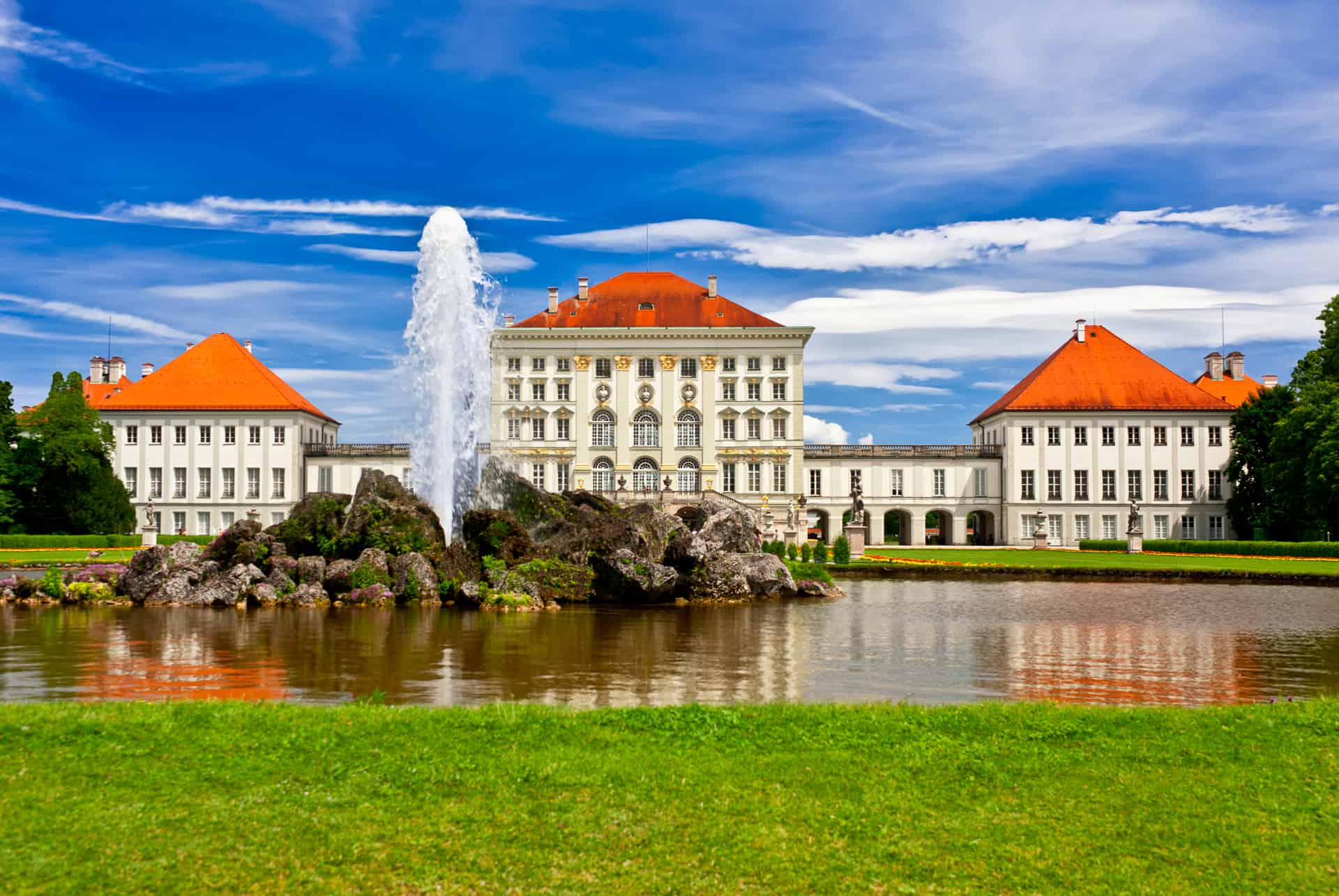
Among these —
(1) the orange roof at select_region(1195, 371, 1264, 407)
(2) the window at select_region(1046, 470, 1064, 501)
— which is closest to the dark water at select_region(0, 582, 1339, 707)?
(2) the window at select_region(1046, 470, 1064, 501)

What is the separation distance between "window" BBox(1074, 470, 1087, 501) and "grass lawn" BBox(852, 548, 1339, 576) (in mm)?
15084

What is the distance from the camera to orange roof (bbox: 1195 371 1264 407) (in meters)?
69.3

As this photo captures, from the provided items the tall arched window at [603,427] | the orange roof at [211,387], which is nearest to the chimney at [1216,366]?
the tall arched window at [603,427]

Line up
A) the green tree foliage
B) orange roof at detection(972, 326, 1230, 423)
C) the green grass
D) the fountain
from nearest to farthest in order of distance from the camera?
1. the green grass
2. the fountain
3. the green tree foliage
4. orange roof at detection(972, 326, 1230, 423)

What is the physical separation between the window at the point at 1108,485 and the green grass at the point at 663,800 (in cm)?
6116

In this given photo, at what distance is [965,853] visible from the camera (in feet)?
19.9

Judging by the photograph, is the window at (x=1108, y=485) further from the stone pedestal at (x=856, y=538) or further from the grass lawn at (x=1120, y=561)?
the stone pedestal at (x=856, y=538)

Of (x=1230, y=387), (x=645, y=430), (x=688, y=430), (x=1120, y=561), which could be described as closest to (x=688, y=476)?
(x=688, y=430)

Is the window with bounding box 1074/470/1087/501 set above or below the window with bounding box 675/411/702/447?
below

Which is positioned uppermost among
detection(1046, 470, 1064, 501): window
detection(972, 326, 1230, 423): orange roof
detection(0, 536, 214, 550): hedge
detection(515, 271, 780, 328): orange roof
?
detection(515, 271, 780, 328): orange roof

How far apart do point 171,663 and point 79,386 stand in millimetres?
47272

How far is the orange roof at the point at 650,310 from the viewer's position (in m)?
67.2

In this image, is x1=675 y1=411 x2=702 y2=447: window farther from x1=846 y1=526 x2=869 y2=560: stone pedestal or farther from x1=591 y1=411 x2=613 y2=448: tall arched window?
x1=846 y1=526 x2=869 y2=560: stone pedestal

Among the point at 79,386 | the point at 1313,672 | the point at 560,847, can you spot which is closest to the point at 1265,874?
the point at 560,847
